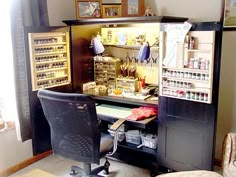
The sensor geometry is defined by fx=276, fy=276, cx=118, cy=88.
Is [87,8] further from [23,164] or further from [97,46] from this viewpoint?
[23,164]

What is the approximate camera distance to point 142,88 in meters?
2.93

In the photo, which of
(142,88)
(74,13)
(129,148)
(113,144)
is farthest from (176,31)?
(74,13)

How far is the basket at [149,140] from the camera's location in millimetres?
2705

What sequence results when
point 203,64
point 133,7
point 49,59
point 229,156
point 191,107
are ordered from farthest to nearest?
1. point 133,7
2. point 49,59
3. point 191,107
4. point 203,64
5. point 229,156

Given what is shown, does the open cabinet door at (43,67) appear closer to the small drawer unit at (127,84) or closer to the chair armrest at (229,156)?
the small drawer unit at (127,84)

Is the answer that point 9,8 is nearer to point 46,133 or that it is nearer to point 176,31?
point 46,133

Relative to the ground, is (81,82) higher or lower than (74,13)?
lower

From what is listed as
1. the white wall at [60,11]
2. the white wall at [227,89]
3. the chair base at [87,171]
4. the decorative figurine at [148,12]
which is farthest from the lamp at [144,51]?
the chair base at [87,171]

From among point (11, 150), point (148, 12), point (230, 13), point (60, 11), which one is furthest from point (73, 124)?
point (230, 13)

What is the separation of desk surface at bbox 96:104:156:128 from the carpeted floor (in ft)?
1.99

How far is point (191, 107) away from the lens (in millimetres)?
2311

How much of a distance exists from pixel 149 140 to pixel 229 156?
0.87m

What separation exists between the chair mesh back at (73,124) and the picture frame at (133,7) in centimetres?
130

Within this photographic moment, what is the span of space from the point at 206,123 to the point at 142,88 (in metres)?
0.86
